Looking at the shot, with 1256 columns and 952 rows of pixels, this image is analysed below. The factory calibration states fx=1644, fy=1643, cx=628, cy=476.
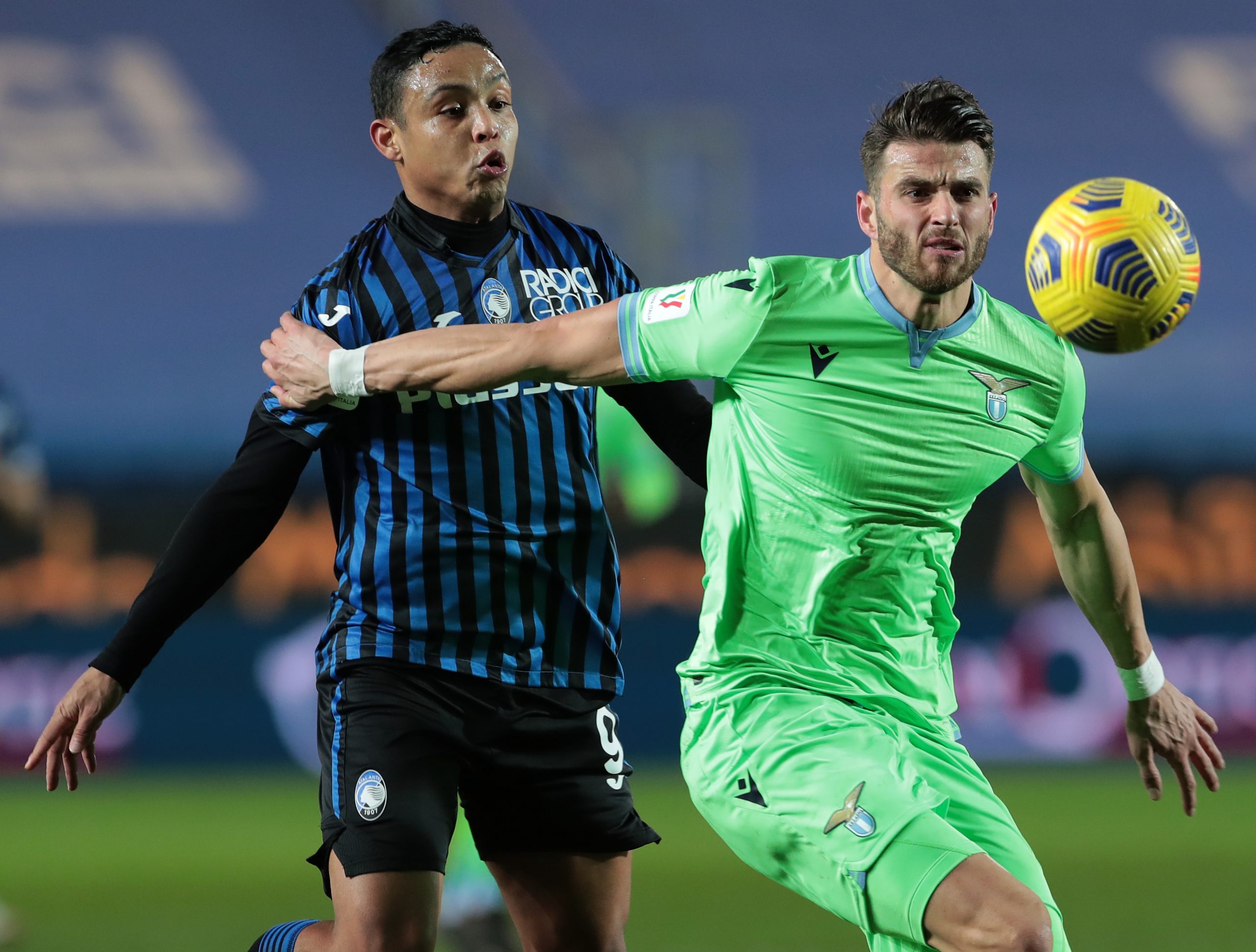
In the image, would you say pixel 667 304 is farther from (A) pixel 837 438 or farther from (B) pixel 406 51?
(B) pixel 406 51

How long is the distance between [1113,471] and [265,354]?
360 inches

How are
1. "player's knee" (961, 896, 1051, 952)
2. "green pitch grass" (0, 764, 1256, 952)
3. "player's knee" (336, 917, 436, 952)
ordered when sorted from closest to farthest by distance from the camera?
"player's knee" (961, 896, 1051, 952), "player's knee" (336, 917, 436, 952), "green pitch grass" (0, 764, 1256, 952)

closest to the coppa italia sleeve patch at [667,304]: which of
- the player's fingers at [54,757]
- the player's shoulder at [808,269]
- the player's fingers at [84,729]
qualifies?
the player's shoulder at [808,269]

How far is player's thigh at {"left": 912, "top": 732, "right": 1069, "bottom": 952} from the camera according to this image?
3.26 metres

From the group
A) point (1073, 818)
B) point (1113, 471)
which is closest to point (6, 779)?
point (1073, 818)

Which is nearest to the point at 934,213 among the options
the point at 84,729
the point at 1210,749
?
the point at 1210,749

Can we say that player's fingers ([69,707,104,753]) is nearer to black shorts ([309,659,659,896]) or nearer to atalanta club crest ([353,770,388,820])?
black shorts ([309,659,659,896])

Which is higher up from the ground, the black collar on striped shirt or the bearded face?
the black collar on striped shirt

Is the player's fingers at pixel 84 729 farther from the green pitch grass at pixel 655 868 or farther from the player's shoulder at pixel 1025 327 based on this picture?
the green pitch grass at pixel 655 868

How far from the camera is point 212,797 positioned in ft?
36.4

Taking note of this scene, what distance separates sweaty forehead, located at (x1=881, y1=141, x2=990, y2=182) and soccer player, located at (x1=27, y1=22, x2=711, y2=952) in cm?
86

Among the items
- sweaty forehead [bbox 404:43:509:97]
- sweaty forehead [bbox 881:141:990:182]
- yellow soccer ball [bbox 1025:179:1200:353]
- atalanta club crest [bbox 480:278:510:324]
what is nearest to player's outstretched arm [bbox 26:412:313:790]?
atalanta club crest [bbox 480:278:510:324]

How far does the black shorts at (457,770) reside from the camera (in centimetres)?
336

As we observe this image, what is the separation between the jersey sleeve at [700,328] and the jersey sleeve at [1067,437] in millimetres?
690
